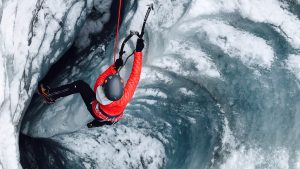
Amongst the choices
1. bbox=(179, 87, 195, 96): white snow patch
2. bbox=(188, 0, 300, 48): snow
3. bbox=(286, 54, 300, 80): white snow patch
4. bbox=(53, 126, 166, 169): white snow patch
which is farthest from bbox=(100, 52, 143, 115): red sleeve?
bbox=(53, 126, 166, 169): white snow patch

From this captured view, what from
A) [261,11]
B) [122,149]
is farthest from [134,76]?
[122,149]

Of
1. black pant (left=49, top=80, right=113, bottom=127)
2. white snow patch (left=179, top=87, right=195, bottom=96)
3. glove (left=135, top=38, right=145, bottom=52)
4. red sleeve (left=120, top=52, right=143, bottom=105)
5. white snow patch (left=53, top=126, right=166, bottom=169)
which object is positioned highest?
glove (left=135, top=38, right=145, bottom=52)

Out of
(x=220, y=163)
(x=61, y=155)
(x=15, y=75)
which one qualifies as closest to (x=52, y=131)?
(x=61, y=155)

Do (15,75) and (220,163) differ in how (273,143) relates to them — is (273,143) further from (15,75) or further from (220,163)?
(15,75)

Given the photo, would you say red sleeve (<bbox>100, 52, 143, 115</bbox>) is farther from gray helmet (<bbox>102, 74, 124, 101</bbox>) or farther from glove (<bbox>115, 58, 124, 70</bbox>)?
gray helmet (<bbox>102, 74, 124, 101</bbox>)

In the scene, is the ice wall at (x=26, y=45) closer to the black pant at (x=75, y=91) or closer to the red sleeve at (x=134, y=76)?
the black pant at (x=75, y=91)

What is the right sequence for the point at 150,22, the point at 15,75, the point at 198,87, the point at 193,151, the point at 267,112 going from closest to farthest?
the point at 15,75
the point at 150,22
the point at 267,112
the point at 198,87
the point at 193,151

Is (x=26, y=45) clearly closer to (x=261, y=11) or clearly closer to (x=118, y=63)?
(x=118, y=63)
